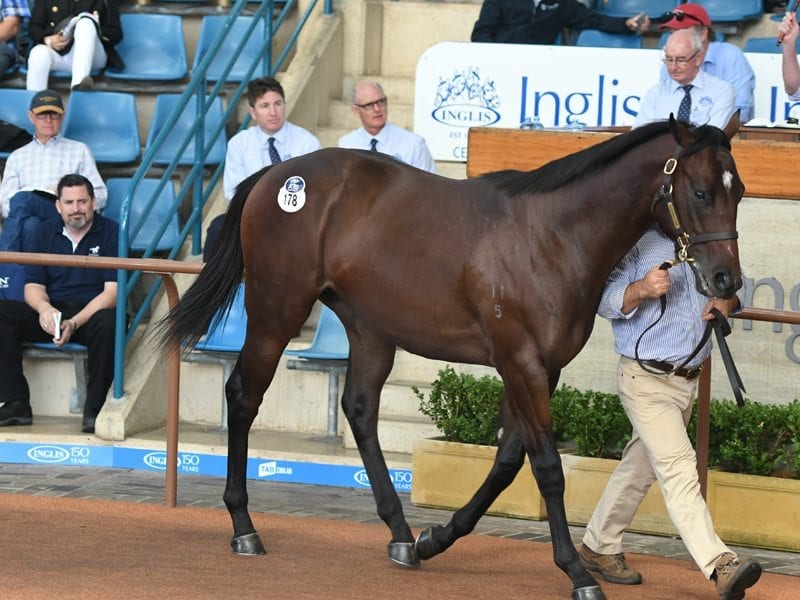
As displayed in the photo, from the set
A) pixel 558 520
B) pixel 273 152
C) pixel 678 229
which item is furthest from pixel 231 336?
pixel 678 229

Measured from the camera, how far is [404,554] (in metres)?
5.96

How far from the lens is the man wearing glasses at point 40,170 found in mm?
9422

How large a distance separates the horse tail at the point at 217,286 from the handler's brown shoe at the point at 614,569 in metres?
2.03

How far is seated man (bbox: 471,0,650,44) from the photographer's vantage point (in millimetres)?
10125

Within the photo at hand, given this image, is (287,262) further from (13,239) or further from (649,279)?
(13,239)

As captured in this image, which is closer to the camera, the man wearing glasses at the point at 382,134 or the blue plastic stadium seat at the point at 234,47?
the man wearing glasses at the point at 382,134

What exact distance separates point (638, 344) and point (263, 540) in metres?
2.03

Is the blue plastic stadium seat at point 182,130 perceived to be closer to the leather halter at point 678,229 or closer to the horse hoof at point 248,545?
the horse hoof at point 248,545

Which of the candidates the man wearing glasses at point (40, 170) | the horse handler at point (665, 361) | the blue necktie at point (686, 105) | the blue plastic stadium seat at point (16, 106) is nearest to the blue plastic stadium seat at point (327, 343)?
the man wearing glasses at point (40, 170)

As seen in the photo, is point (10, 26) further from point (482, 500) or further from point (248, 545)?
point (482, 500)

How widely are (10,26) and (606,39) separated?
4761 mm

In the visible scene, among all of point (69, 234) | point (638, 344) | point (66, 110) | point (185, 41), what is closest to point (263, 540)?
point (638, 344)

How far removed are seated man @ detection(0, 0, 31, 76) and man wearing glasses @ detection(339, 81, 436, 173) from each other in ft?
12.2

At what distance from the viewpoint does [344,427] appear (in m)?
8.56
